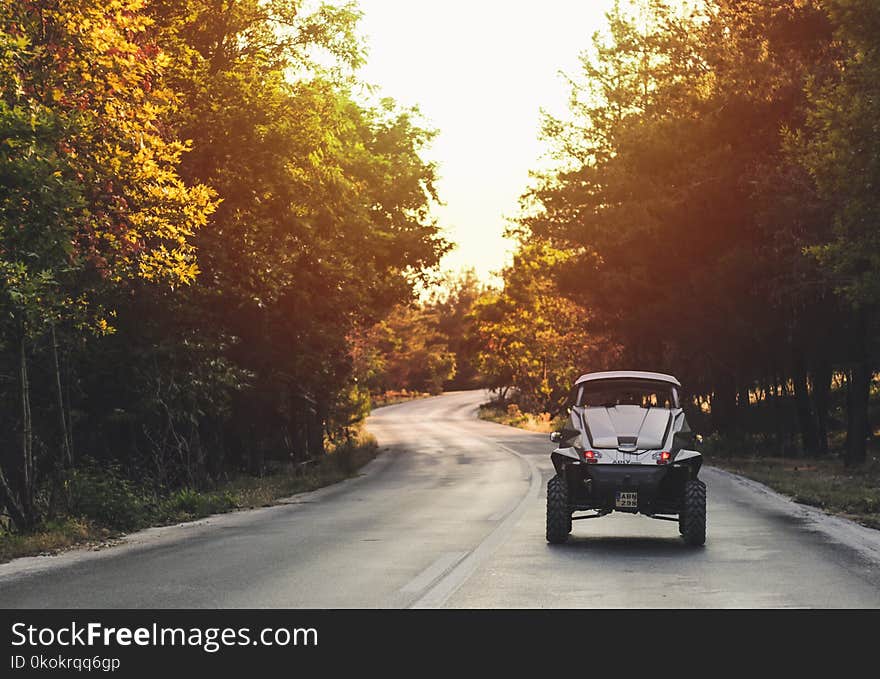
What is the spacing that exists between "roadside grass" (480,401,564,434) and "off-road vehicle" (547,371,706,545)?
175 feet

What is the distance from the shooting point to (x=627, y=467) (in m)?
14.7

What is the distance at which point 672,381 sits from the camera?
1602 centimetres

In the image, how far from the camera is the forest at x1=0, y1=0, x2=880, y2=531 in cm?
1719

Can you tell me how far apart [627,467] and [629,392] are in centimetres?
175

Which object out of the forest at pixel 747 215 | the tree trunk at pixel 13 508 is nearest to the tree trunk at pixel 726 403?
the forest at pixel 747 215

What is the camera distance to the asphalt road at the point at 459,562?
10.6m

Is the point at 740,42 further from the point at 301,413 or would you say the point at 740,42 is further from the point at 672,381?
the point at 672,381

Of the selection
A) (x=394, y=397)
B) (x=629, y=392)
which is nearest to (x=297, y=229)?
(x=629, y=392)

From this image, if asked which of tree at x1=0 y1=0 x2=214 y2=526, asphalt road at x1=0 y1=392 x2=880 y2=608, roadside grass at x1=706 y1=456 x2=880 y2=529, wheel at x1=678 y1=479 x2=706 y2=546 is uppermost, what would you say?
tree at x1=0 y1=0 x2=214 y2=526

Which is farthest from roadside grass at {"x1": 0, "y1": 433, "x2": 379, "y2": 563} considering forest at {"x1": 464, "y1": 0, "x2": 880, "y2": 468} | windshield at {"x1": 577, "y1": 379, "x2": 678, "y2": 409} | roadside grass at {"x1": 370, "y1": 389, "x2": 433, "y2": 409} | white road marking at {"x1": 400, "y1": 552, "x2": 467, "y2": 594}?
roadside grass at {"x1": 370, "y1": 389, "x2": 433, "y2": 409}

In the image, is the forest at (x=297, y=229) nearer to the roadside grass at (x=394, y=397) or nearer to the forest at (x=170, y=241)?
the forest at (x=170, y=241)

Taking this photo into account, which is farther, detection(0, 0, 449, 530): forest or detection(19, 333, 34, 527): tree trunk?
detection(19, 333, 34, 527): tree trunk

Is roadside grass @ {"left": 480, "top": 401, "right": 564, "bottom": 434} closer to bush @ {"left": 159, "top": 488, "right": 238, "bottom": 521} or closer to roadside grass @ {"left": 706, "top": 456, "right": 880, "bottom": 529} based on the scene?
roadside grass @ {"left": 706, "top": 456, "right": 880, "bottom": 529}

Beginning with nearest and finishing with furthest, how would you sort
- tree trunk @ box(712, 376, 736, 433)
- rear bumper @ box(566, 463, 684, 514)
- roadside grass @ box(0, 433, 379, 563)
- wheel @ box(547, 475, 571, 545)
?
rear bumper @ box(566, 463, 684, 514), wheel @ box(547, 475, 571, 545), roadside grass @ box(0, 433, 379, 563), tree trunk @ box(712, 376, 736, 433)
